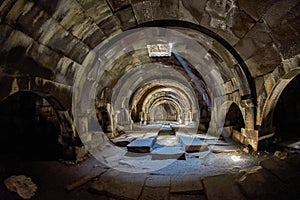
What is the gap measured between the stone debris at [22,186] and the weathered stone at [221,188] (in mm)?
2558

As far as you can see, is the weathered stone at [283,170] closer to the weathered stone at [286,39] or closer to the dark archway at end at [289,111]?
the weathered stone at [286,39]

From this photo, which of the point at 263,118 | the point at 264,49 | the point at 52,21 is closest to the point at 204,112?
the point at 263,118

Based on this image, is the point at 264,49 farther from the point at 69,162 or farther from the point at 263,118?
the point at 69,162

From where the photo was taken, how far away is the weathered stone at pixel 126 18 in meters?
3.67

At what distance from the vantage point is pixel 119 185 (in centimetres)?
340

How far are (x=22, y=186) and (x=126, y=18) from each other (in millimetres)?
3238

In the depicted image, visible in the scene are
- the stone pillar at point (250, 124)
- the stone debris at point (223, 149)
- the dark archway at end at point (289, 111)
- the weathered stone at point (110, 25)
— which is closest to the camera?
the weathered stone at point (110, 25)

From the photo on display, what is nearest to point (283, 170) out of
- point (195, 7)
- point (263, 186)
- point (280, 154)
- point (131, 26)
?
point (263, 186)

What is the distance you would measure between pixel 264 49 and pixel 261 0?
112cm

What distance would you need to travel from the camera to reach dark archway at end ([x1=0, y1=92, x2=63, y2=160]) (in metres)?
5.41

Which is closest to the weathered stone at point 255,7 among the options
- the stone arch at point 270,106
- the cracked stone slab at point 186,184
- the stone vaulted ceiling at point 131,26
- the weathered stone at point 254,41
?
the stone vaulted ceiling at point 131,26

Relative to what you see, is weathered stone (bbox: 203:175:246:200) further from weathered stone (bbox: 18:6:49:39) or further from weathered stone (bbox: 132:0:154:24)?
weathered stone (bbox: 18:6:49:39)

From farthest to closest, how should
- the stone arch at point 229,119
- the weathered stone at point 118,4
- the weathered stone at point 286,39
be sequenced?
the stone arch at point 229,119
the weathered stone at point 118,4
the weathered stone at point 286,39

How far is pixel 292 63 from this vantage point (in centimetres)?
362
